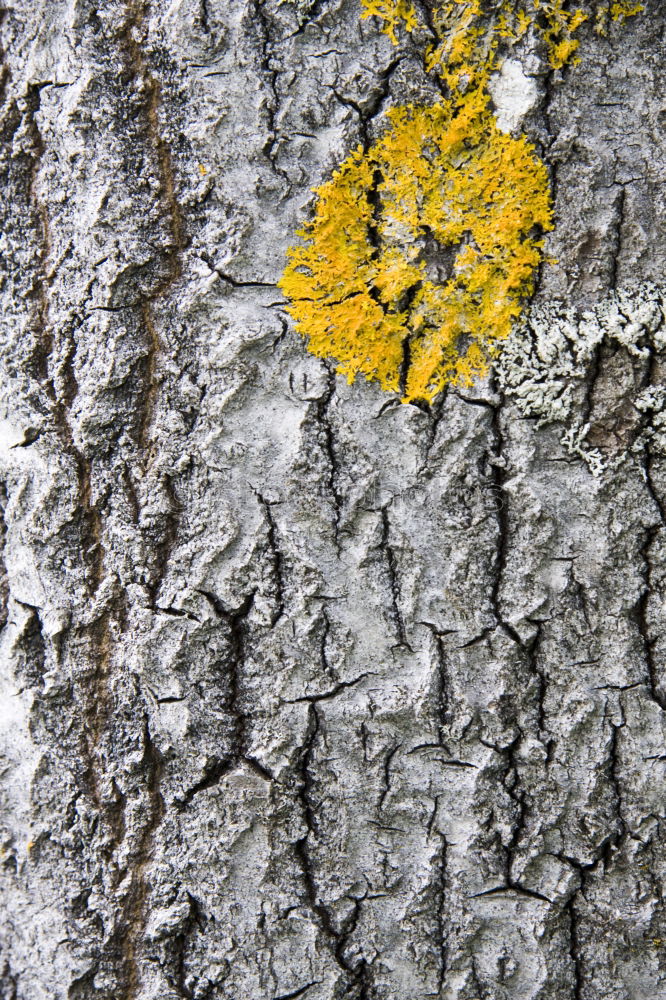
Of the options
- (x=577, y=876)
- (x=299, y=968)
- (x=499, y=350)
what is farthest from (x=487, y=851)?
(x=499, y=350)

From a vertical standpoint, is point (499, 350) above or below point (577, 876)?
above

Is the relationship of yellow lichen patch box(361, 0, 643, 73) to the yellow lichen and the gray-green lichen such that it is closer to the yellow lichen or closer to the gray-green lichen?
the yellow lichen

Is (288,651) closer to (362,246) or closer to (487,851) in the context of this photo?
(487,851)

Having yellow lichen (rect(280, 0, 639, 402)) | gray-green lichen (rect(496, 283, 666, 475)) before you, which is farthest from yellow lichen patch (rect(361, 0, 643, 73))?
gray-green lichen (rect(496, 283, 666, 475))

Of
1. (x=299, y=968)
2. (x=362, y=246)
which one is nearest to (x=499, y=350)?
(x=362, y=246)

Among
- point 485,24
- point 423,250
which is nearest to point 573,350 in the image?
point 423,250

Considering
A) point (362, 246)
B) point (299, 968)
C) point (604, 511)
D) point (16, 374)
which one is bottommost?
point (299, 968)

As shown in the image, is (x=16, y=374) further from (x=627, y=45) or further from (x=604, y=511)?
(x=627, y=45)

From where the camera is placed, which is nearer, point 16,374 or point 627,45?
point 627,45
